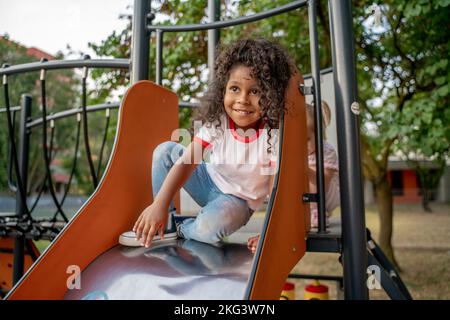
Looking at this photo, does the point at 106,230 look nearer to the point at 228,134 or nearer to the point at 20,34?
the point at 228,134

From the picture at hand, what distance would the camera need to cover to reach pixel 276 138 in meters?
1.05

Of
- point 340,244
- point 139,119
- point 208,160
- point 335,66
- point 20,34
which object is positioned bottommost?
point 340,244

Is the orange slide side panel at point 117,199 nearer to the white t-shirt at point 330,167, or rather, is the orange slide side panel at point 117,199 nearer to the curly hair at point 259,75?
the curly hair at point 259,75

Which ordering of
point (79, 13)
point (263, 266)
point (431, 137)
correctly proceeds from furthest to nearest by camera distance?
1. point (431, 137)
2. point (79, 13)
3. point (263, 266)

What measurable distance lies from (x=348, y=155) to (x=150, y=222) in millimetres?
644

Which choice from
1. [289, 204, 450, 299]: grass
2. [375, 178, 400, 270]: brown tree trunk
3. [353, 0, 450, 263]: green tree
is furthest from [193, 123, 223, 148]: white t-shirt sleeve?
[375, 178, 400, 270]: brown tree trunk

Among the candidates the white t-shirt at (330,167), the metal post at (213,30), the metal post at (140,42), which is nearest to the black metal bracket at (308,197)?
the white t-shirt at (330,167)

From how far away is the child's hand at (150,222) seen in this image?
3.34 feet

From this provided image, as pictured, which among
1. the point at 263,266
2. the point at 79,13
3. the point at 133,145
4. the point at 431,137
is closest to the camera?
the point at 263,266

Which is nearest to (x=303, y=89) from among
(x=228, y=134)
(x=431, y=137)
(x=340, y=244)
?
(x=228, y=134)

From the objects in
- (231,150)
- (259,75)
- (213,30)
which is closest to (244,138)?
(231,150)

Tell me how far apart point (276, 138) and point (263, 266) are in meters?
0.38

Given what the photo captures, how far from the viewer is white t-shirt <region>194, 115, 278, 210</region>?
106 centimetres
